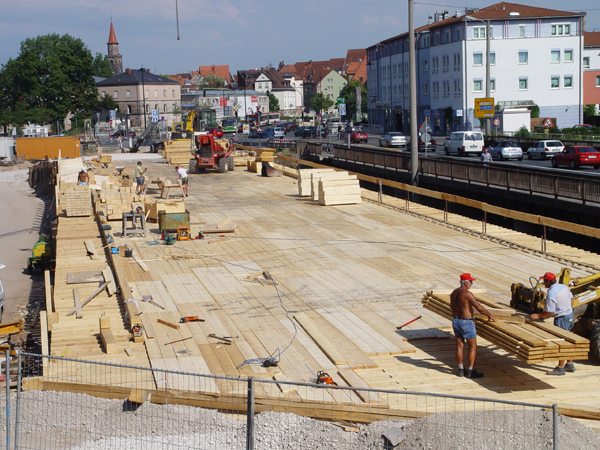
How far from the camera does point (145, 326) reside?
13969 millimetres

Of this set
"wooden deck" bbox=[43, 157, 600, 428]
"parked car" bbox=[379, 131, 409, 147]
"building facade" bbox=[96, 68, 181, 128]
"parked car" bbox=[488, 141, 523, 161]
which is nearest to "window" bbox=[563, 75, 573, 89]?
"parked car" bbox=[379, 131, 409, 147]

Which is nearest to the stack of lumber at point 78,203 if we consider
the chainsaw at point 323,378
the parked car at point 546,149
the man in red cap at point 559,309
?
the chainsaw at point 323,378

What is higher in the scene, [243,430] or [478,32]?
[478,32]

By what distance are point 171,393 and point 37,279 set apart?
16877 mm

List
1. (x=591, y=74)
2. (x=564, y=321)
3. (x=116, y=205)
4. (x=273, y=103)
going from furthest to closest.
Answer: (x=273, y=103) → (x=591, y=74) → (x=116, y=205) → (x=564, y=321)

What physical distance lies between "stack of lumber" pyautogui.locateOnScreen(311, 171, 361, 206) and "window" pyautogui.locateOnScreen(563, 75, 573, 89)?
197 feet

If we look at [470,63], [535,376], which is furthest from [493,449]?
[470,63]

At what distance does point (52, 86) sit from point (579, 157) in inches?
3688

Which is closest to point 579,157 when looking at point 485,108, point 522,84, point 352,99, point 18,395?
point 485,108

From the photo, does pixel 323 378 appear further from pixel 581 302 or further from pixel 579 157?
pixel 579 157

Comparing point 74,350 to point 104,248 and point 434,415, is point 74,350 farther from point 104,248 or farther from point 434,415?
point 104,248

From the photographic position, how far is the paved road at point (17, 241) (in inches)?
896

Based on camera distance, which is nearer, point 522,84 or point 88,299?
point 88,299

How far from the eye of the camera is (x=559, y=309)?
10836 mm
